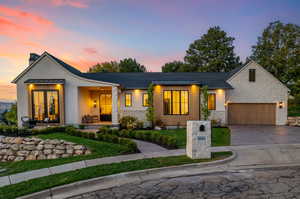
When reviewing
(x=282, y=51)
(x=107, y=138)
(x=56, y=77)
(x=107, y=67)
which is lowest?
(x=107, y=138)

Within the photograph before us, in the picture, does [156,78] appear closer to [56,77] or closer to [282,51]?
[56,77]

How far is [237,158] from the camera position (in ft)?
20.9

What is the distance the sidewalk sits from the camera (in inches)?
205

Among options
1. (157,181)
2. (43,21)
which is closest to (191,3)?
(43,21)

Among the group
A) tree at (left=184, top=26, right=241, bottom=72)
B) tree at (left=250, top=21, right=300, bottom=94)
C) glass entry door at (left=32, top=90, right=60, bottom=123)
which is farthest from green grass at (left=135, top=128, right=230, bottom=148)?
tree at (left=184, top=26, right=241, bottom=72)

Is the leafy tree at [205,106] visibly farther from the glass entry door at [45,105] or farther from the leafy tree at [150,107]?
the glass entry door at [45,105]

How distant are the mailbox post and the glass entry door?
10.5 meters

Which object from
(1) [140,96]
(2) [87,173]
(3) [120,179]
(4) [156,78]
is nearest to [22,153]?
(2) [87,173]

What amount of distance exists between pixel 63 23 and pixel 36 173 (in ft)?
45.9

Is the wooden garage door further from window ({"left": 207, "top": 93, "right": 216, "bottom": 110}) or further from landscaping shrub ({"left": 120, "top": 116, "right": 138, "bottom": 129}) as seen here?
landscaping shrub ({"left": 120, "top": 116, "right": 138, "bottom": 129})

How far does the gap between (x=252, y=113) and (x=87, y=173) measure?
51.6 ft

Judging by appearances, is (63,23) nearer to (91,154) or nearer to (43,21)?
(43,21)

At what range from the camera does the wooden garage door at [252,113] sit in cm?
1547

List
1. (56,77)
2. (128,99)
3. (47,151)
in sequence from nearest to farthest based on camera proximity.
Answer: (47,151), (56,77), (128,99)
